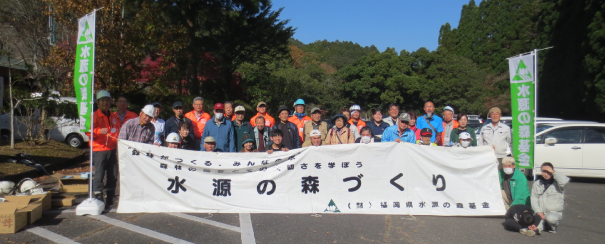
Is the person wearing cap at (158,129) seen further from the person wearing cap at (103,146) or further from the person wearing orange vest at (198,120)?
the person wearing cap at (103,146)

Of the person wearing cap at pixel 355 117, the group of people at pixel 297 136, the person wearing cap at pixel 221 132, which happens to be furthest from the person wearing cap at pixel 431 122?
the person wearing cap at pixel 221 132

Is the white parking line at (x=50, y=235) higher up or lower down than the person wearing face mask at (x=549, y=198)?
lower down

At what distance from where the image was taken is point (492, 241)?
5.51 m

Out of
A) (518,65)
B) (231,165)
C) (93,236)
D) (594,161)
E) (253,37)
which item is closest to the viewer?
(93,236)

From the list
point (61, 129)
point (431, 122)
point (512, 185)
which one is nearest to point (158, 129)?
point (431, 122)

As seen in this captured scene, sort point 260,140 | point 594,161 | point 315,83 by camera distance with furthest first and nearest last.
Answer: point 315,83 → point 594,161 → point 260,140

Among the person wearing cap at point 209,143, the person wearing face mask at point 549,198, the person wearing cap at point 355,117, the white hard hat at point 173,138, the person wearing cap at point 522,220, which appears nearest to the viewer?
the person wearing cap at point 522,220

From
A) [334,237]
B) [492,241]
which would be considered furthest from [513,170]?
A: [334,237]

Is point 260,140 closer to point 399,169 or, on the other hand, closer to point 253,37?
point 399,169

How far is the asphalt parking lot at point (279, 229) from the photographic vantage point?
5.38m

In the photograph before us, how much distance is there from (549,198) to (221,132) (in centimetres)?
477

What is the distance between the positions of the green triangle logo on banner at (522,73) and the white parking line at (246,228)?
14.7ft

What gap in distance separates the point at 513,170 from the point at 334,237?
2922 millimetres

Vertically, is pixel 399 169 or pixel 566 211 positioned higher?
pixel 399 169
